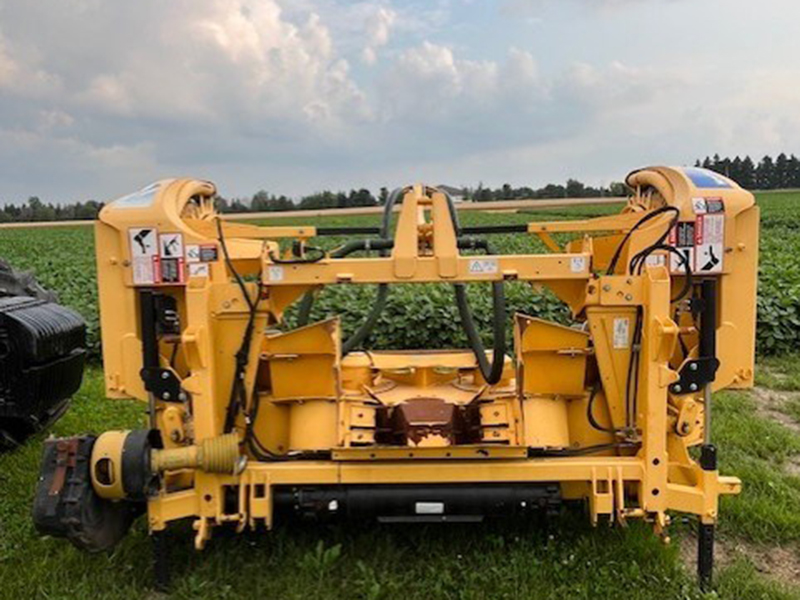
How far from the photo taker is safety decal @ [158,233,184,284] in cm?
381

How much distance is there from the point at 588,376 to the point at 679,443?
530 millimetres

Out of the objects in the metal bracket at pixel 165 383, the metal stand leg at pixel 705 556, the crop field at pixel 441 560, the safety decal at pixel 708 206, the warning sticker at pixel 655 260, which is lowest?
the crop field at pixel 441 560

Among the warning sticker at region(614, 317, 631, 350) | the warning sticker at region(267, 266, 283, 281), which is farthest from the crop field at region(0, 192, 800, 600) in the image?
the warning sticker at region(267, 266, 283, 281)

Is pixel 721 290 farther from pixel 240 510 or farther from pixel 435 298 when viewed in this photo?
pixel 435 298

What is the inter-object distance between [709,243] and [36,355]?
146 inches

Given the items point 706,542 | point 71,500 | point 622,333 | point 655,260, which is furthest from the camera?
point 655,260

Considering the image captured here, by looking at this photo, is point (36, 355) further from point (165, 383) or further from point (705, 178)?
point (705, 178)

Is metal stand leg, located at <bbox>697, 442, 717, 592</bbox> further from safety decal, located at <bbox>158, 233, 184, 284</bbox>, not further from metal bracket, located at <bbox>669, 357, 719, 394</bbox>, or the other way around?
safety decal, located at <bbox>158, 233, 184, 284</bbox>

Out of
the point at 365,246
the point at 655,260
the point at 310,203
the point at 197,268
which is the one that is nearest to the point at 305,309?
the point at 365,246

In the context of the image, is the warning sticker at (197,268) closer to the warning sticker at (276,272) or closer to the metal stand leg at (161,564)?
the warning sticker at (276,272)

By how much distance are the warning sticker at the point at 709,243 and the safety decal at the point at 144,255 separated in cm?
249

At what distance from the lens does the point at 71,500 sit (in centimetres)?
331

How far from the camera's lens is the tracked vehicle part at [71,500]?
129 inches

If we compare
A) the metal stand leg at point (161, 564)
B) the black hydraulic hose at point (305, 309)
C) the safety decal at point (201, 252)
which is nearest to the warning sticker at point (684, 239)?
the black hydraulic hose at point (305, 309)
